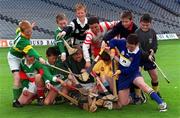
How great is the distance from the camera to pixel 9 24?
2177 centimetres

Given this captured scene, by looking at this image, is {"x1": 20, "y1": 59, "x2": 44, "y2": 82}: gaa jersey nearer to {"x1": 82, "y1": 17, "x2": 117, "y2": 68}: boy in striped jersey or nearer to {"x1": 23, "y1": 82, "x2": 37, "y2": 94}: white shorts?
{"x1": 23, "y1": 82, "x2": 37, "y2": 94}: white shorts

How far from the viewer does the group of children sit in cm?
672

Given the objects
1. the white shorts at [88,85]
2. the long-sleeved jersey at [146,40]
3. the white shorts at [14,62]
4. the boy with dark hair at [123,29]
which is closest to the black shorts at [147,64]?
the long-sleeved jersey at [146,40]

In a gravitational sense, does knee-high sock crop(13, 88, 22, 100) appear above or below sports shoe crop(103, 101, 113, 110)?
above

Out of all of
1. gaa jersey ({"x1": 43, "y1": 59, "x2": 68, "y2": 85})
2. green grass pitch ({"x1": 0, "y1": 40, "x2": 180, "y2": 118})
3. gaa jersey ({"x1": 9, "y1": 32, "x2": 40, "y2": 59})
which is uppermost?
gaa jersey ({"x1": 9, "y1": 32, "x2": 40, "y2": 59})

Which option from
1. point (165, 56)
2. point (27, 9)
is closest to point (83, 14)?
point (165, 56)

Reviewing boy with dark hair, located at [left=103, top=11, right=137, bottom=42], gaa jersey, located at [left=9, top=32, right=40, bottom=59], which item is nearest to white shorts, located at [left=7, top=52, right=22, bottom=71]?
gaa jersey, located at [left=9, top=32, right=40, bottom=59]

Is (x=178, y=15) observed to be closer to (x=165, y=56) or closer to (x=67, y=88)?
(x=165, y=56)

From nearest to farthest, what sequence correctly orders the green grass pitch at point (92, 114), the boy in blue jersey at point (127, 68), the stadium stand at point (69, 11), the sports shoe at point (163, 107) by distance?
1. the green grass pitch at point (92, 114)
2. the sports shoe at point (163, 107)
3. the boy in blue jersey at point (127, 68)
4. the stadium stand at point (69, 11)

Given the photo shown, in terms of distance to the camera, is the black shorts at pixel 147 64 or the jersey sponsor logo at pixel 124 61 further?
the black shorts at pixel 147 64

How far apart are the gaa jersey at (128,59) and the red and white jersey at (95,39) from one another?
1.34 feet

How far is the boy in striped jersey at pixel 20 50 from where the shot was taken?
6926mm

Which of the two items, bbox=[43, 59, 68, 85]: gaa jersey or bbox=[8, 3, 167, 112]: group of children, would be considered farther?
bbox=[43, 59, 68, 85]: gaa jersey

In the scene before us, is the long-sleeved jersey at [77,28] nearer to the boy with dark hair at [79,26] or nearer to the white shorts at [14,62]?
the boy with dark hair at [79,26]
